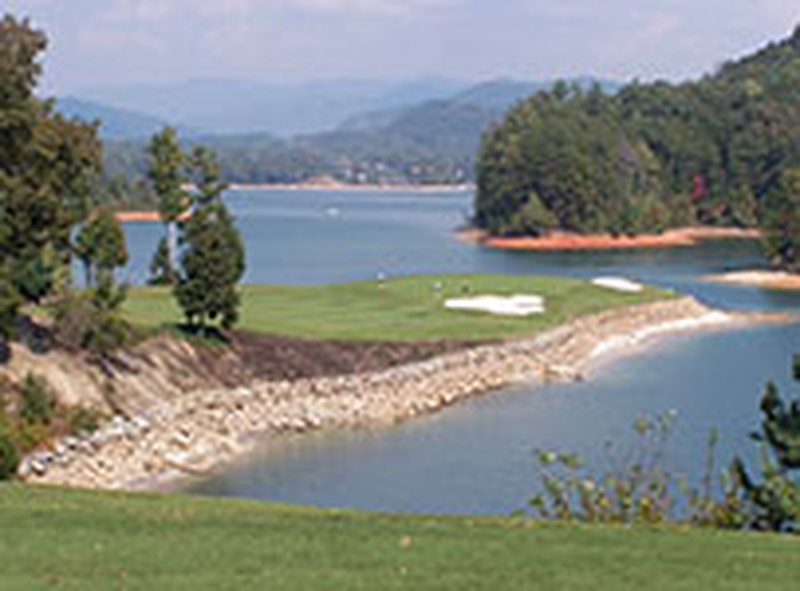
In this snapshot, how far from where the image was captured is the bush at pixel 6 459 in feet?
87.9

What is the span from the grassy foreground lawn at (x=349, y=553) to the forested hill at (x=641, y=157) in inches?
4572

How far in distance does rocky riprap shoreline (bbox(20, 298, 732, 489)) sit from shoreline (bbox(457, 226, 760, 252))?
75.5 m

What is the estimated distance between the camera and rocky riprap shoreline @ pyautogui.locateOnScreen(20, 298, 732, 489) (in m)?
36.3

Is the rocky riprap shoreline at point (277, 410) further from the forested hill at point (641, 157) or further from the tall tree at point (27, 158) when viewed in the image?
the forested hill at point (641, 157)

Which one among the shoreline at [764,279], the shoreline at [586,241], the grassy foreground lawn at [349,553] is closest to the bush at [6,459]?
the grassy foreground lawn at [349,553]

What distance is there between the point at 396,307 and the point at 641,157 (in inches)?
4070

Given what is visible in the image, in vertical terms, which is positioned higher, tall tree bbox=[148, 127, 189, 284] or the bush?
tall tree bbox=[148, 127, 189, 284]

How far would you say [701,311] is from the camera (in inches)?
3000

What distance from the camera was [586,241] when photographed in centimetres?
14200

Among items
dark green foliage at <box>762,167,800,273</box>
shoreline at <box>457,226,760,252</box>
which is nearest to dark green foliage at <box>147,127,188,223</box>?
dark green foliage at <box>762,167,800,273</box>

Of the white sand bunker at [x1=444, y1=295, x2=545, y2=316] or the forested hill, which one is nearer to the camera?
the white sand bunker at [x1=444, y1=295, x2=545, y2=316]

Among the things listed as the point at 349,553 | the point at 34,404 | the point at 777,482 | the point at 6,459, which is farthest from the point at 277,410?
the point at 349,553

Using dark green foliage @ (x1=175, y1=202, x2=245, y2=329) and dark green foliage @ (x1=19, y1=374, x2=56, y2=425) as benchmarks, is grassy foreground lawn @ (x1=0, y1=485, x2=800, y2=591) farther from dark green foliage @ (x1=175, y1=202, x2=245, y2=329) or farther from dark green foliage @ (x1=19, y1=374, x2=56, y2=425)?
dark green foliage @ (x1=175, y1=202, x2=245, y2=329)

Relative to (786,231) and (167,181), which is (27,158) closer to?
(167,181)
